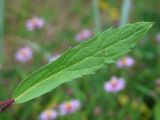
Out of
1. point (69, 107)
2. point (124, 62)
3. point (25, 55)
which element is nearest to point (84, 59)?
point (69, 107)

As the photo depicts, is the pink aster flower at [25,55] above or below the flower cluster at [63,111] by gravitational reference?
above

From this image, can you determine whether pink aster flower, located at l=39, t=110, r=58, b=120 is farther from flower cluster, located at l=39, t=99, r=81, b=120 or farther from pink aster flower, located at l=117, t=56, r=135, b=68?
pink aster flower, located at l=117, t=56, r=135, b=68

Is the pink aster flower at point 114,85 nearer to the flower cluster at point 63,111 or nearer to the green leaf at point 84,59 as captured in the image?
the flower cluster at point 63,111

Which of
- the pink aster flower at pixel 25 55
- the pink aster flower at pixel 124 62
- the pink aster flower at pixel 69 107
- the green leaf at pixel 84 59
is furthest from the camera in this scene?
the pink aster flower at pixel 25 55

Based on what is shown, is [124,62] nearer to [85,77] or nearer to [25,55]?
[85,77]

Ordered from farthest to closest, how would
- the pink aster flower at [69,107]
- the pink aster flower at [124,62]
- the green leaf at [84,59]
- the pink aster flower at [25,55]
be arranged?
the pink aster flower at [25,55], the pink aster flower at [124,62], the pink aster flower at [69,107], the green leaf at [84,59]

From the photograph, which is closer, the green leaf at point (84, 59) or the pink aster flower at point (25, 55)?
the green leaf at point (84, 59)

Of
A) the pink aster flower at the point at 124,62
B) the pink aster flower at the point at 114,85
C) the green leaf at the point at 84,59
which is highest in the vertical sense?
the green leaf at the point at 84,59

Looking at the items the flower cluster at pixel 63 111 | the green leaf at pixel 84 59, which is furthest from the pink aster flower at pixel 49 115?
the green leaf at pixel 84 59
